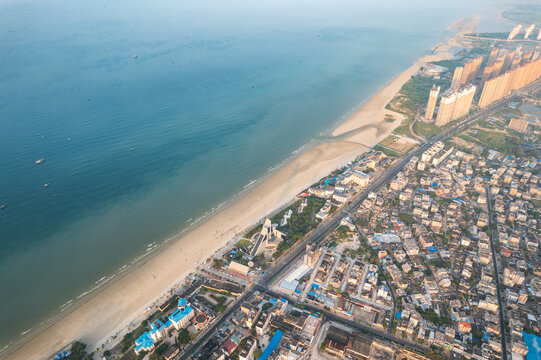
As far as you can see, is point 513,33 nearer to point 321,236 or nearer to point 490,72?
point 490,72

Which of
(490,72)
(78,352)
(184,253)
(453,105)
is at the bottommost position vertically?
(78,352)

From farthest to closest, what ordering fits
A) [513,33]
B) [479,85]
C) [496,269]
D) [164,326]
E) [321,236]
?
[513,33]
[479,85]
[321,236]
[496,269]
[164,326]

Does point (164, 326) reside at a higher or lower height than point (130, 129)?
lower

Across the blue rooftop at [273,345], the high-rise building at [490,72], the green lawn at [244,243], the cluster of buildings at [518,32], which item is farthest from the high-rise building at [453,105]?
the cluster of buildings at [518,32]

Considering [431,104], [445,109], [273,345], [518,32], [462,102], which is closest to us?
[273,345]

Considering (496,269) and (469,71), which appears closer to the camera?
(496,269)

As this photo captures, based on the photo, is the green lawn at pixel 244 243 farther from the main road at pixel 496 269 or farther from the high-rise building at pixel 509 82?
the high-rise building at pixel 509 82

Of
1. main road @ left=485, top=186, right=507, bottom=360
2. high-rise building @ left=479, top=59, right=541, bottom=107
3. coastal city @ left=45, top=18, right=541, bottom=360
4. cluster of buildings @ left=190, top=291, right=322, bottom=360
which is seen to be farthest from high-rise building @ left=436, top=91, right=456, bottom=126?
cluster of buildings @ left=190, top=291, right=322, bottom=360

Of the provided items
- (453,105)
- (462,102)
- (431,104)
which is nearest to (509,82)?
(462,102)

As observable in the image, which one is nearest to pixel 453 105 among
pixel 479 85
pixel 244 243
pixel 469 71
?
pixel 479 85

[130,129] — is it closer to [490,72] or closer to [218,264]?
[218,264]
